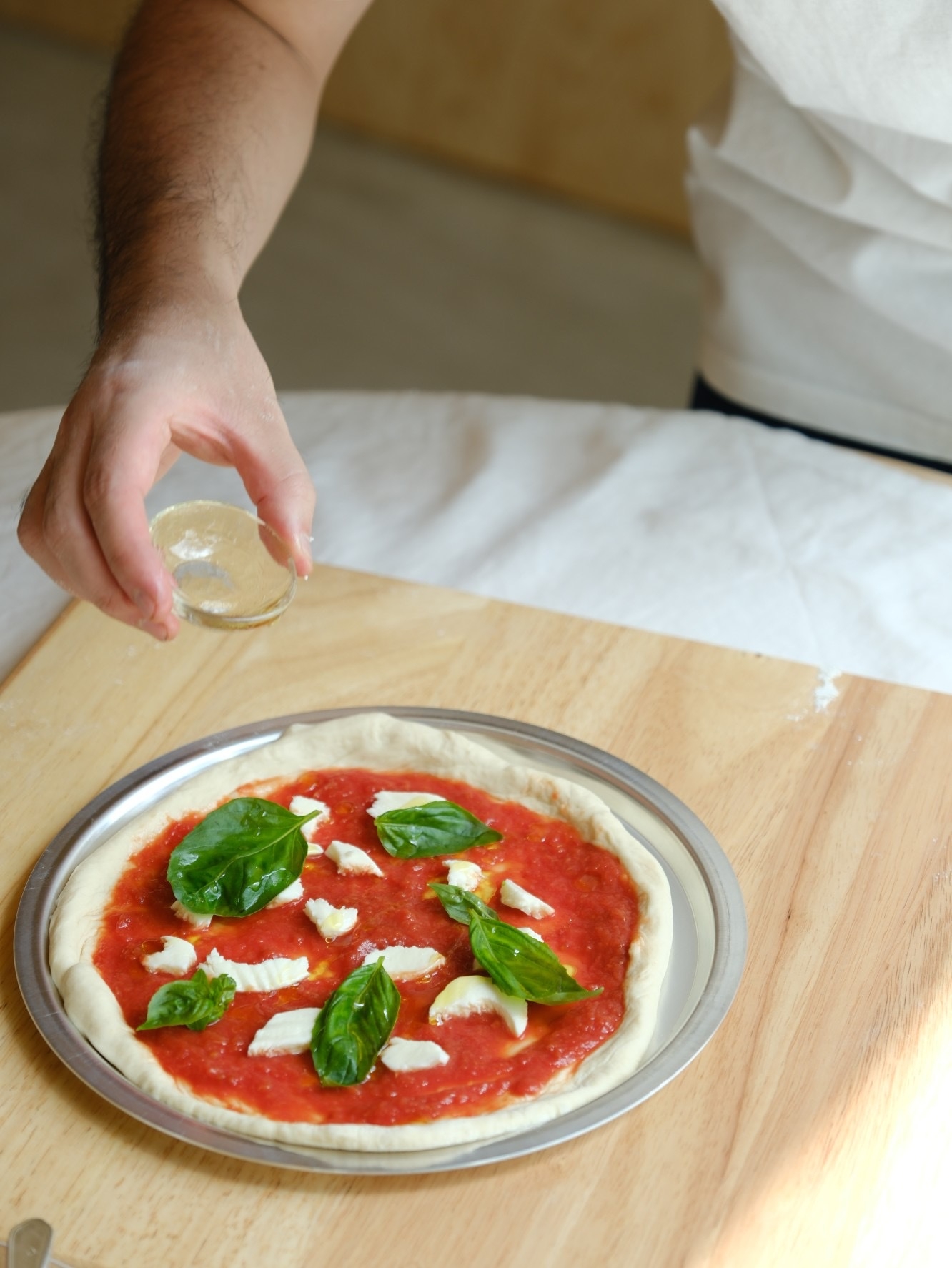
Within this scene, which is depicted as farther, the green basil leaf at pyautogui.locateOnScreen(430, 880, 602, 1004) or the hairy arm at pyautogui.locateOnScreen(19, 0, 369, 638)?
the hairy arm at pyautogui.locateOnScreen(19, 0, 369, 638)

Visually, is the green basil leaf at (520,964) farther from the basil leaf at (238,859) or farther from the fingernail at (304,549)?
the fingernail at (304,549)

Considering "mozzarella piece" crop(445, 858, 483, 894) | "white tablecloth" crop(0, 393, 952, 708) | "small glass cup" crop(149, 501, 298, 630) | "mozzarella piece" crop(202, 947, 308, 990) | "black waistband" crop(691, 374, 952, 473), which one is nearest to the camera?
"mozzarella piece" crop(202, 947, 308, 990)

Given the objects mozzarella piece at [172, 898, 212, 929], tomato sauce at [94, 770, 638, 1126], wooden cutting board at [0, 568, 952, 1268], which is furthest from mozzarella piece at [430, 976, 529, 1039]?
mozzarella piece at [172, 898, 212, 929]

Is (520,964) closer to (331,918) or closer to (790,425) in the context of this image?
(331,918)

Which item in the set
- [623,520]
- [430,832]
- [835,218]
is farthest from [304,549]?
[835,218]

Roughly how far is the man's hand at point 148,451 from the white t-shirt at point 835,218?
2.52 feet

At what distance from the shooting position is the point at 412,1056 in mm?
1036

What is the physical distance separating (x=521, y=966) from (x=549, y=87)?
5340 mm

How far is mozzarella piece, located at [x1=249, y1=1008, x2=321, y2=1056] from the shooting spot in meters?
1.04

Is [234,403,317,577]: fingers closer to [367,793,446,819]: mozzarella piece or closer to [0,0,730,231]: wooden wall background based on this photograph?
[367,793,446,819]: mozzarella piece

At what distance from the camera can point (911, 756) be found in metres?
1.40

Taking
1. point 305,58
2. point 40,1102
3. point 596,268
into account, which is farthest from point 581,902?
point 596,268

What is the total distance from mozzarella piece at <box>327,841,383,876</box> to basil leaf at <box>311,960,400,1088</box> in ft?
0.50

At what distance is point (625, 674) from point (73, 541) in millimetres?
642
